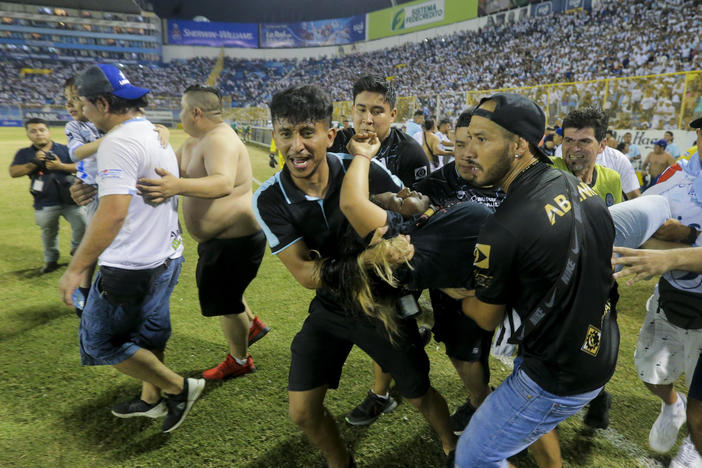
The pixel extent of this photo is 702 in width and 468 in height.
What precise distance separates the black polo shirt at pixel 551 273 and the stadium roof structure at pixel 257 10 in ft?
221

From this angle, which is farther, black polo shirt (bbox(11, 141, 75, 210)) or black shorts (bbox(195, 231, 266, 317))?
black polo shirt (bbox(11, 141, 75, 210))

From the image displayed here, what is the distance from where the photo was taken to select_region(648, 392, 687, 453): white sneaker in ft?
9.04

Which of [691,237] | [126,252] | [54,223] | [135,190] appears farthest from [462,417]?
[54,223]

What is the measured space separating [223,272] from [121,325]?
878 millimetres

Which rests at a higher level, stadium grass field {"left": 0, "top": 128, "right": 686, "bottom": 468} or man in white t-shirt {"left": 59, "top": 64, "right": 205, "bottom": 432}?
man in white t-shirt {"left": 59, "top": 64, "right": 205, "bottom": 432}

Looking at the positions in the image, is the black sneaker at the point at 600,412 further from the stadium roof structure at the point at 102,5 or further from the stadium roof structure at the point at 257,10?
the stadium roof structure at the point at 102,5

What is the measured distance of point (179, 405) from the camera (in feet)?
9.95

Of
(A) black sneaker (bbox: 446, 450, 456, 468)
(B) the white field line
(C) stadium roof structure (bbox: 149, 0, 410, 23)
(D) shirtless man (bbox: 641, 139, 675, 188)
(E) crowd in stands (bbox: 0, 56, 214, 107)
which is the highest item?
(C) stadium roof structure (bbox: 149, 0, 410, 23)

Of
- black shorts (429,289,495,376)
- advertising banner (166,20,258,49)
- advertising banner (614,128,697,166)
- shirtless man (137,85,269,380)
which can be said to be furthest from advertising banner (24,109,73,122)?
black shorts (429,289,495,376)

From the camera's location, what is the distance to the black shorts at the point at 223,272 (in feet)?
11.1

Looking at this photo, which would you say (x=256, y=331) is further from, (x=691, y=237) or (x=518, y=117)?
(x=691, y=237)

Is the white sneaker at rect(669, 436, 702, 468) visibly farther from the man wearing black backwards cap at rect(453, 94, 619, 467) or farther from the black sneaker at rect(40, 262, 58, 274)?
the black sneaker at rect(40, 262, 58, 274)

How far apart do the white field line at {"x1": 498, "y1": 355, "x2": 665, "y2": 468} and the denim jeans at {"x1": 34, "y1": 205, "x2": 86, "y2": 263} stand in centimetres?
677

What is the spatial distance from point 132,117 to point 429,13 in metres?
50.6
